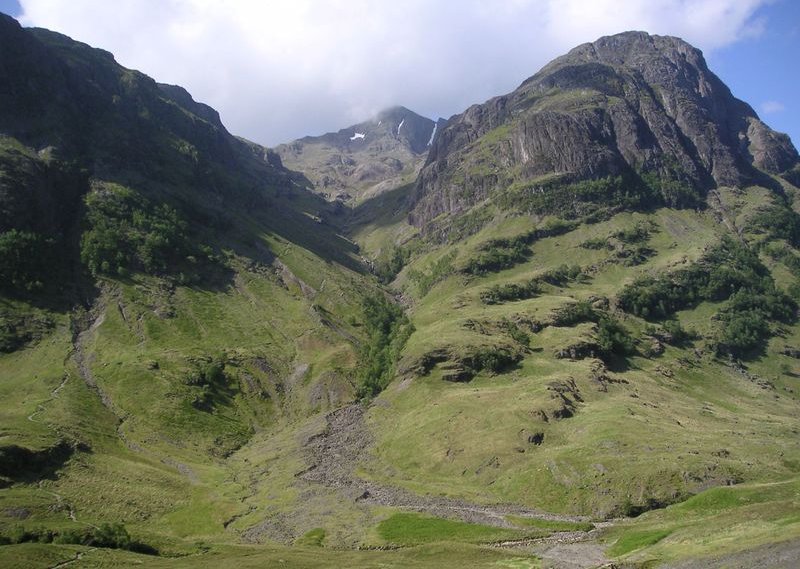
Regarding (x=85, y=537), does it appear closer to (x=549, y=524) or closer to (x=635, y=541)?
(x=549, y=524)

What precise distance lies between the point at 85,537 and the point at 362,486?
68.4 m

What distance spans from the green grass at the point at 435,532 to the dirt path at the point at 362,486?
179 inches

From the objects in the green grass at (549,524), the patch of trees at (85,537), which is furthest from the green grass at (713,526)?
the patch of trees at (85,537)

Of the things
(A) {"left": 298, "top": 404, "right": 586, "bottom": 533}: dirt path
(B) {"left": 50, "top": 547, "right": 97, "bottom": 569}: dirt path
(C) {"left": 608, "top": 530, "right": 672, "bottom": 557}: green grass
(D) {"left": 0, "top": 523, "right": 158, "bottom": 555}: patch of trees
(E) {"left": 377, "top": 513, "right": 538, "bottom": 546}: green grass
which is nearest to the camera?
(B) {"left": 50, "top": 547, "right": 97, "bottom": 569}: dirt path

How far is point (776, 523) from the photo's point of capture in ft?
264

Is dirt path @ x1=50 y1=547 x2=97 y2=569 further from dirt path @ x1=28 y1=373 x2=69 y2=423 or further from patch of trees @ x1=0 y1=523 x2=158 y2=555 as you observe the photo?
dirt path @ x1=28 y1=373 x2=69 y2=423

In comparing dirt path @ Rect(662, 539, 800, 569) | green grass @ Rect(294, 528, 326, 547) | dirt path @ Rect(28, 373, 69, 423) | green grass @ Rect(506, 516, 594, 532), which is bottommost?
green grass @ Rect(294, 528, 326, 547)

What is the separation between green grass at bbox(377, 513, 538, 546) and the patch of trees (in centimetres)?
4487

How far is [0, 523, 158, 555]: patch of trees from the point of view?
100m

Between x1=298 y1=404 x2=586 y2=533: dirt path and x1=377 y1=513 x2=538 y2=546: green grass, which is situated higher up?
x1=298 y1=404 x2=586 y2=533: dirt path

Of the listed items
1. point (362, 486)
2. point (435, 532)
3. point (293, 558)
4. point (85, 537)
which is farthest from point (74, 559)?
point (362, 486)

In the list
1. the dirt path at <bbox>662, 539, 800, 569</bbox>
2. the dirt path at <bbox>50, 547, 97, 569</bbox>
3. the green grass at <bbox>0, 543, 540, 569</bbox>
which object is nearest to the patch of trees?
the green grass at <bbox>0, 543, 540, 569</bbox>

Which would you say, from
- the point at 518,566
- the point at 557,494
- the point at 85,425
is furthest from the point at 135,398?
the point at 518,566

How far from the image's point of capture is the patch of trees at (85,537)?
330ft
